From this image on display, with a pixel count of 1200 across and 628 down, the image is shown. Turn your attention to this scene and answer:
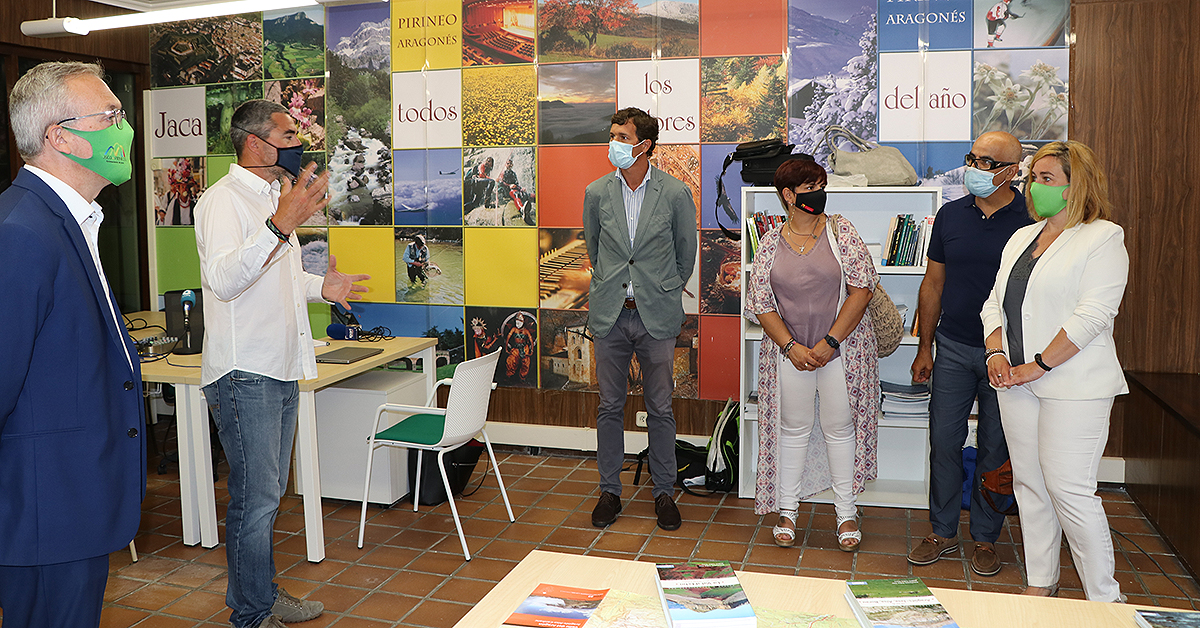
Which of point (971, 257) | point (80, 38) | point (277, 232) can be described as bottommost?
point (971, 257)

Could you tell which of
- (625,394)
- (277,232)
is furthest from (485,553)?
(277,232)

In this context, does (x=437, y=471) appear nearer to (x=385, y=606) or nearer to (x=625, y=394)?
(x=625, y=394)

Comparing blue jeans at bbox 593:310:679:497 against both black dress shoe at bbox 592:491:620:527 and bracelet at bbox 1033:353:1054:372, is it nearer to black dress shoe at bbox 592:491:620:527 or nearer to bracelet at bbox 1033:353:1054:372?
black dress shoe at bbox 592:491:620:527

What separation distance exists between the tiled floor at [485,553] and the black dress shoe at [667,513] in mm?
54

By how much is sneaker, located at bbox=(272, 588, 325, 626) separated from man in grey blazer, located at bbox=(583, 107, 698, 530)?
146 centimetres

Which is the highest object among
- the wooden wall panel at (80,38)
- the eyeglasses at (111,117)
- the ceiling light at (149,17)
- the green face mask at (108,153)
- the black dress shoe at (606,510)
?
the wooden wall panel at (80,38)

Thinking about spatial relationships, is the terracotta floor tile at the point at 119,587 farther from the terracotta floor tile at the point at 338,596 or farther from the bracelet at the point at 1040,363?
the bracelet at the point at 1040,363

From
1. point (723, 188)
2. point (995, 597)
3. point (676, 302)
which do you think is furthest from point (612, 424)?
point (995, 597)

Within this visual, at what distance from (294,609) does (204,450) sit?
1.18 metres

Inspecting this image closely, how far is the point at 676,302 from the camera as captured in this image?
4301 millimetres

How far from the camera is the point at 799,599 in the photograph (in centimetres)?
197

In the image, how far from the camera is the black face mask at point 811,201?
3.80 meters

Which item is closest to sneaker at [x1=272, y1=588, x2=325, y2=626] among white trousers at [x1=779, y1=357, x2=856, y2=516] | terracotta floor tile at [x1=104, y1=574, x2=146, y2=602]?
terracotta floor tile at [x1=104, y1=574, x2=146, y2=602]

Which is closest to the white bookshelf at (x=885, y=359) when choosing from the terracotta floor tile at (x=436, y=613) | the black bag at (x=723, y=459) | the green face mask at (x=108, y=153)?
the black bag at (x=723, y=459)
